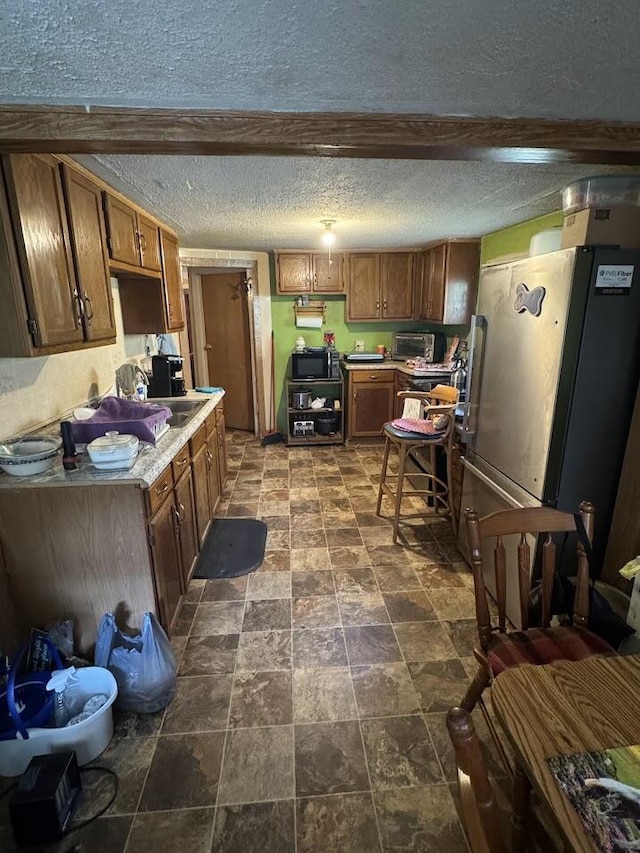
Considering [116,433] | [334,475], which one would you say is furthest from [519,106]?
[334,475]

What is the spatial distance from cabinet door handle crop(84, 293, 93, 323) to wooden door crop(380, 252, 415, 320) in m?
3.52

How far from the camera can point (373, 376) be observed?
473 centimetres

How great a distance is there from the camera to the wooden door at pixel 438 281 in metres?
4.15

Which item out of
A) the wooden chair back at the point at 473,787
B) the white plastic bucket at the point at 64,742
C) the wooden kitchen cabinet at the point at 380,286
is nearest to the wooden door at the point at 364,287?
the wooden kitchen cabinet at the point at 380,286

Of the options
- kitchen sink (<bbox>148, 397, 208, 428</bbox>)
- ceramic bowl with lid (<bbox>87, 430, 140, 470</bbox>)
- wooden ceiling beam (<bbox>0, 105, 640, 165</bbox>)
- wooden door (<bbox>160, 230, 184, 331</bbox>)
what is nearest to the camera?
wooden ceiling beam (<bbox>0, 105, 640, 165</bbox>)

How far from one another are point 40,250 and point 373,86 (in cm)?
132

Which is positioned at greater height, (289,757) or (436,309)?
(436,309)

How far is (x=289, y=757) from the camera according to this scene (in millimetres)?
1508

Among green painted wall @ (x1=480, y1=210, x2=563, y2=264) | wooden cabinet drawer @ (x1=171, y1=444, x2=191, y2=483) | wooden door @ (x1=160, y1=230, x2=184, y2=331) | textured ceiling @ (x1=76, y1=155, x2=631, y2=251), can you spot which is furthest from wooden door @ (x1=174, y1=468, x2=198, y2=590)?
green painted wall @ (x1=480, y1=210, x2=563, y2=264)

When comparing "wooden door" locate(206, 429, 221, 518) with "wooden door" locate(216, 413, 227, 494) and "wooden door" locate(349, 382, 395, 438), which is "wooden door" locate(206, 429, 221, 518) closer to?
"wooden door" locate(216, 413, 227, 494)

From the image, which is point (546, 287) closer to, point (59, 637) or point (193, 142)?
point (193, 142)

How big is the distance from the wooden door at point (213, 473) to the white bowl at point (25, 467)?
4.15 ft

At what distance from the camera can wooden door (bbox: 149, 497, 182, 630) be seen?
182 centimetres

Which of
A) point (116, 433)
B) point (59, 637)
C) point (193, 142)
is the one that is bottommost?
point (59, 637)
